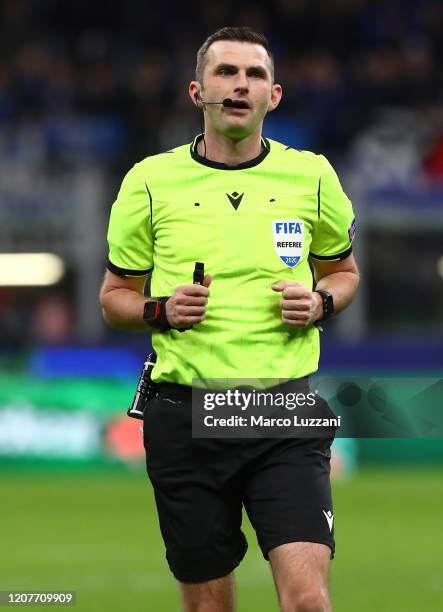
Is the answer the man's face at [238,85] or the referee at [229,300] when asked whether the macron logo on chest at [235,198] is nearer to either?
the referee at [229,300]

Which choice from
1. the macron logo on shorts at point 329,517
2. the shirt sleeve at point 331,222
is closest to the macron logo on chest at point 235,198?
the shirt sleeve at point 331,222

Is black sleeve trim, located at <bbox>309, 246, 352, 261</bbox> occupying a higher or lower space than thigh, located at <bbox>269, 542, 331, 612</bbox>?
higher

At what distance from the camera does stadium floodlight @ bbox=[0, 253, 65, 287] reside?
63.4 ft

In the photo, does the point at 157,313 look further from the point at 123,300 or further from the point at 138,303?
the point at 123,300

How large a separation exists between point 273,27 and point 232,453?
1827 cm

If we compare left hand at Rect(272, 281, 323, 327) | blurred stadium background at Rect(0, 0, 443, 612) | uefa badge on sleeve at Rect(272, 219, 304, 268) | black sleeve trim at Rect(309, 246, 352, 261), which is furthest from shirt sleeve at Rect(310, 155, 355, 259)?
blurred stadium background at Rect(0, 0, 443, 612)

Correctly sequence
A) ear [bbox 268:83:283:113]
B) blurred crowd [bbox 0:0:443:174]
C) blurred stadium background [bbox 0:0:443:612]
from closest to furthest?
ear [bbox 268:83:283:113] < blurred stadium background [bbox 0:0:443:612] < blurred crowd [bbox 0:0:443:174]

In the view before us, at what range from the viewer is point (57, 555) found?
34.9ft

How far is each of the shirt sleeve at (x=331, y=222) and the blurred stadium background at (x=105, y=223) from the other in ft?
16.4

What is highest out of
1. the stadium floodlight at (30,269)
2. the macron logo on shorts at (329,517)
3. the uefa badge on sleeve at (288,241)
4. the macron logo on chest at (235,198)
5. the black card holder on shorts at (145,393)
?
the macron logo on chest at (235,198)

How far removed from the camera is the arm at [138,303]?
5047 mm

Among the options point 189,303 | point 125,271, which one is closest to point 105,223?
point 125,271

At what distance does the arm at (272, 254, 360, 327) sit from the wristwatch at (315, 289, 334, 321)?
3cm

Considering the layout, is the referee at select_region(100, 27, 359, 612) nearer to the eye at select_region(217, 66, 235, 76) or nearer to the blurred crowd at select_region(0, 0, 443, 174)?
the eye at select_region(217, 66, 235, 76)
